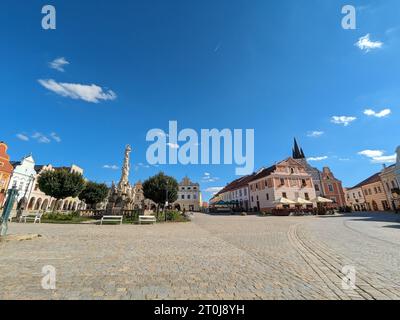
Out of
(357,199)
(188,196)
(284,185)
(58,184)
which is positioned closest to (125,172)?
(58,184)

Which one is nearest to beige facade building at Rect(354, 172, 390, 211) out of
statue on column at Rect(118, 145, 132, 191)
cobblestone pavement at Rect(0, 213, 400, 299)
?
cobblestone pavement at Rect(0, 213, 400, 299)

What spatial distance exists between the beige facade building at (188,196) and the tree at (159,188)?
33016 millimetres

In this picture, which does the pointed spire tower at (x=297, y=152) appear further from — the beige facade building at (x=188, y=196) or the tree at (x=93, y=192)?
the tree at (x=93, y=192)

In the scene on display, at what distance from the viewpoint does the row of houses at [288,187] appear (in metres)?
36.6

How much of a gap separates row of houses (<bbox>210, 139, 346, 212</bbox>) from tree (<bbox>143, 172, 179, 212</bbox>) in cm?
1752

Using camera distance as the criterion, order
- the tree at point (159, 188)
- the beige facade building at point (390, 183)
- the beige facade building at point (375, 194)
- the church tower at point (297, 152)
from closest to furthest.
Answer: the tree at point (159, 188) → the beige facade building at point (390, 183) → the beige facade building at point (375, 194) → the church tower at point (297, 152)

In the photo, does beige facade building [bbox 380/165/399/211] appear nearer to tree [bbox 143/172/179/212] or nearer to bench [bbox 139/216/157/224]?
tree [bbox 143/172/179/212]

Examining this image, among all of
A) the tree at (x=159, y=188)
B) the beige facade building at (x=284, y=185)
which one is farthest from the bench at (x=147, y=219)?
the beige facade building at (x=284, y=185)

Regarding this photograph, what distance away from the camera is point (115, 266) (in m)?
5.21

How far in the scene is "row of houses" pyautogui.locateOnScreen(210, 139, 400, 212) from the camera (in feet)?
120
